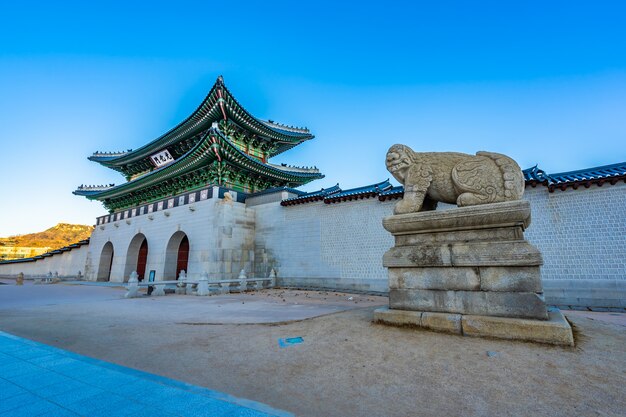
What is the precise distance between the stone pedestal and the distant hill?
3096 inches

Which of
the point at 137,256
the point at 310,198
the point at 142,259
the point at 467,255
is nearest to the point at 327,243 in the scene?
the point at 310,198

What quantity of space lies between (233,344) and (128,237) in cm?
1941

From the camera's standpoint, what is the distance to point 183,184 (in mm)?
17844

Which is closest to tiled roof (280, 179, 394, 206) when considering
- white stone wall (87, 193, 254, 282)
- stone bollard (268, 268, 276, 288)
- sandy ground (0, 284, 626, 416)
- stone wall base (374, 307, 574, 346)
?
white stone wall (87, 193, 254, 282)

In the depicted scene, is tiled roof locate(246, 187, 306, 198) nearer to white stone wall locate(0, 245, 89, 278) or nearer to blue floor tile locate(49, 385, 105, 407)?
blue floor tile locate(49, 385, 105, 407)

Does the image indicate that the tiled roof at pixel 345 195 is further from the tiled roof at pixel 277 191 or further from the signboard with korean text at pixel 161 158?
the signboard with korean text at pixel 161 158

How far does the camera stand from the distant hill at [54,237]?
2319 inches

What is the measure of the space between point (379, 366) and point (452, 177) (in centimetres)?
311

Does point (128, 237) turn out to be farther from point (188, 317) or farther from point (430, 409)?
point (430, 409)

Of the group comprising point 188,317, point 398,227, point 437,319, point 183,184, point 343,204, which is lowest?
point 188,317

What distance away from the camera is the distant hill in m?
58.9

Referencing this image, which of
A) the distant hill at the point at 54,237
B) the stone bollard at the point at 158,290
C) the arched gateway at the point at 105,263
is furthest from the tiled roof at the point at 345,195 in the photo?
the distant hill at the point at 54,237

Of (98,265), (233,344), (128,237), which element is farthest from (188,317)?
(98,265)

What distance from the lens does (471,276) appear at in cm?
379
